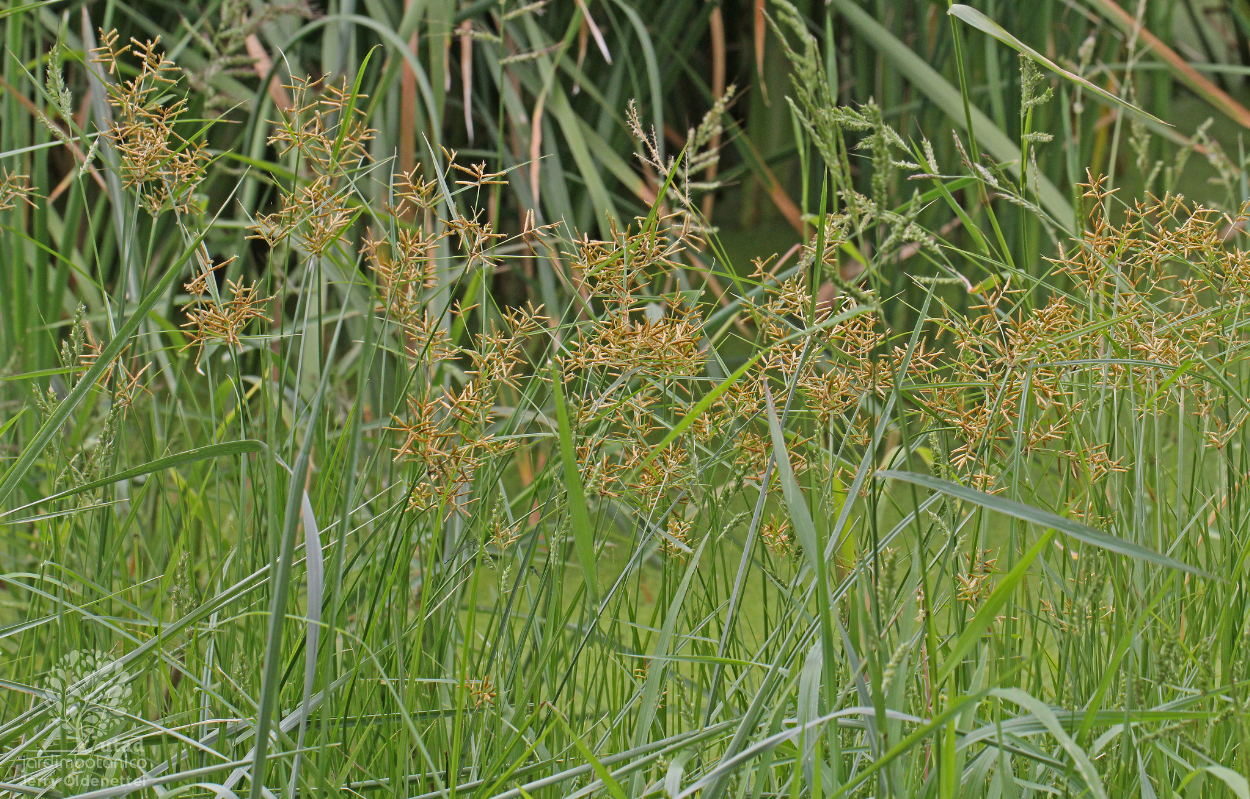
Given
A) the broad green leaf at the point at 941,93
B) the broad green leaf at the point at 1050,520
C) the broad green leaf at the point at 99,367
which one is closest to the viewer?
the broad green leaf at the point at 1050,520

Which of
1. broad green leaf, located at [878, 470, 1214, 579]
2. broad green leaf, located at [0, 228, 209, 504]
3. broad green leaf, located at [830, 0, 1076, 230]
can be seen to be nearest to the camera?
broad green leaf, located at [878, 470, 1214, 579]

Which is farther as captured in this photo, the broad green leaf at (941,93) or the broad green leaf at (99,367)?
the broad green leaf at (941,93)

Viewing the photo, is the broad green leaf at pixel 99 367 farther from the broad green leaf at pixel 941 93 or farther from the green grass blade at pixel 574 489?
the broad green leaf at pixel 941 93

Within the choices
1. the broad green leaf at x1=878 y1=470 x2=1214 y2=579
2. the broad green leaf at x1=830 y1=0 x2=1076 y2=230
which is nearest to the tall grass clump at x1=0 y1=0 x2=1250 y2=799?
the broad green leaf at x1=878 y1=470 x2=1214 y2=579

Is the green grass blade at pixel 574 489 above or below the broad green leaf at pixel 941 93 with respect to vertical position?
below

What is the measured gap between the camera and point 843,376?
20.8 inches

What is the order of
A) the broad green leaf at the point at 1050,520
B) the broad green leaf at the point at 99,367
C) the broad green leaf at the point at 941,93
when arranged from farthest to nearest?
the broad green leaf at the point at 941,93
the broad green leaf at the point at 99,367
the broad green leaf at the point at 1050,520

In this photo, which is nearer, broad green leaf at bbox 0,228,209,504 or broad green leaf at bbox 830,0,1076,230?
broad green leaf at bbox 0,228,209,504

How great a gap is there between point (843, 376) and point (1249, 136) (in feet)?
6.36

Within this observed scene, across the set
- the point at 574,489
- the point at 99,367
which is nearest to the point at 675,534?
the point at 574,489

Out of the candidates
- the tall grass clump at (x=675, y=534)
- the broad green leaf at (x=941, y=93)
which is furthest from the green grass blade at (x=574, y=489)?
the broad green leaf at (x=941, y=93)

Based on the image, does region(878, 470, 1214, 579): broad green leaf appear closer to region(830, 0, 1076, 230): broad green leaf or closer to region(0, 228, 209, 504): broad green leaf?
region(0, 228, 209, 504): broad green leaf

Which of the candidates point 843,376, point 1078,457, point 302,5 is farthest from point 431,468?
point 302,5

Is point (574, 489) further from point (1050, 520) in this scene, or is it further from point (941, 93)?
point (941, 93)
